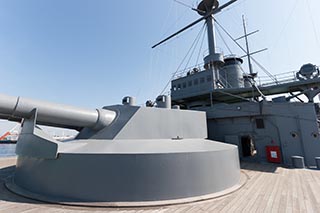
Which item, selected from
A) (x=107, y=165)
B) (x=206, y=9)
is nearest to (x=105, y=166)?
(x=107, y=165)

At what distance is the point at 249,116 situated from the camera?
10.5m

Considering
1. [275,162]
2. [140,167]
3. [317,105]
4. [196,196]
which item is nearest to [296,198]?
[196,196]

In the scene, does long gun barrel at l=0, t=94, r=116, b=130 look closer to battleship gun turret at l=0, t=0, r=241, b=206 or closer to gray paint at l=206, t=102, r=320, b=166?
battleship gun turret at l=0, t=0, r=241, b=206

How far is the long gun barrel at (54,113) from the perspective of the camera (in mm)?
4089

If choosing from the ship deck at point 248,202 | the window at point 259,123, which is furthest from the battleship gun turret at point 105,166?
the window at point 259,123

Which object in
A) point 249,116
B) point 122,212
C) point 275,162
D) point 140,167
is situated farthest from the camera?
point 249,116

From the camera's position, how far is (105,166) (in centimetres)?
405

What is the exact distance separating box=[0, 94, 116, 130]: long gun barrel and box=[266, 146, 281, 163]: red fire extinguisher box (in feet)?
29.1

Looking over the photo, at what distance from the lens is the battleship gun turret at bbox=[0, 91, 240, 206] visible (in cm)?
400

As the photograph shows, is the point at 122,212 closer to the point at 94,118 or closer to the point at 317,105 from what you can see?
the point at 94,118

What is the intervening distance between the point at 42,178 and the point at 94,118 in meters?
2.05

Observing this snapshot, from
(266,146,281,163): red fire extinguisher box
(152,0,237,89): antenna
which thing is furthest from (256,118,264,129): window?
(152,0,237,89): antenna

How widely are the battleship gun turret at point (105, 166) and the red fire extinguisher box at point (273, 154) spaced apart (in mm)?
5349

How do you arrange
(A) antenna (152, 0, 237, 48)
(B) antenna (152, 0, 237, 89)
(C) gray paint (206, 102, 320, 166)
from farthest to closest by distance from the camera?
(A) antenna (152, 0, 237, 48) < (B) antenna (152, 0, 237, 89) < (C) gray paint (206, 102, 320, 166)
